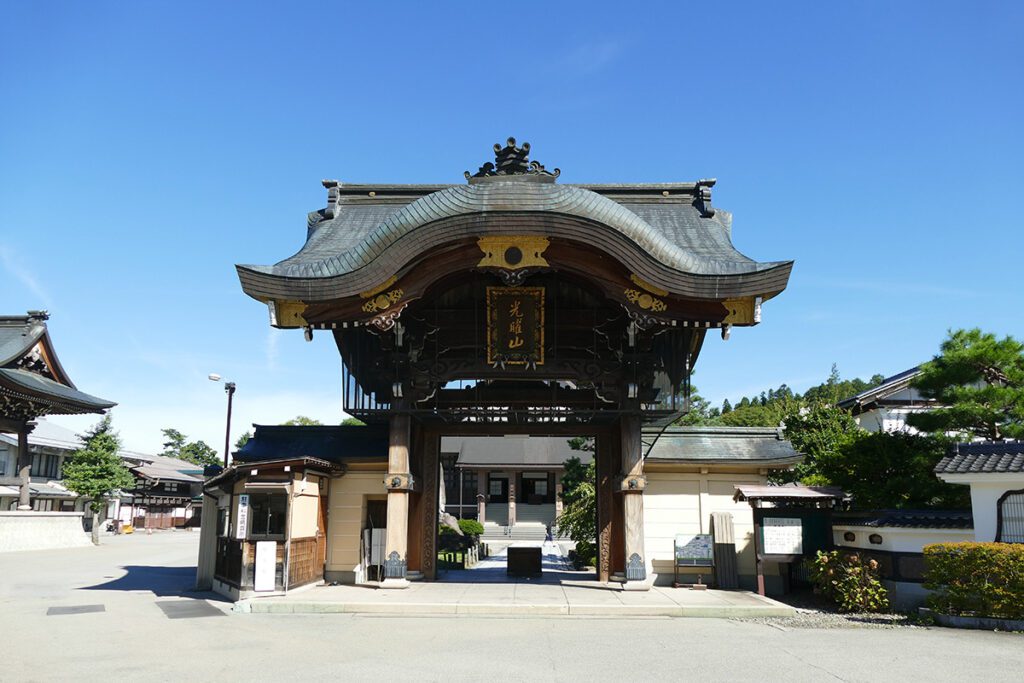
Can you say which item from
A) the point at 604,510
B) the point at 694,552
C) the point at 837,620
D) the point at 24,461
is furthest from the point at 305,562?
the point at 24,461

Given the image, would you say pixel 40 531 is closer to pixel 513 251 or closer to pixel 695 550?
pixel 513 251

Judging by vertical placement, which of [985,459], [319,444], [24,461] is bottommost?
[985,459]

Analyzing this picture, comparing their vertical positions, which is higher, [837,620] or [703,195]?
[703,195]

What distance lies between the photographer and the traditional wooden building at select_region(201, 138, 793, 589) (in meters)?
14.3

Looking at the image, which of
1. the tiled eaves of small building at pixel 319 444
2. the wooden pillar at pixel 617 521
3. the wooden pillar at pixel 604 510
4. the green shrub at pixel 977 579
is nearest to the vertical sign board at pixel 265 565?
the tiled eaves of small building at pixel 319 444

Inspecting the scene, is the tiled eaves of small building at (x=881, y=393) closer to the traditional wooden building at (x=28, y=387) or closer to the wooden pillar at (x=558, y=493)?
the wooden pillar at (x=558, y=493)

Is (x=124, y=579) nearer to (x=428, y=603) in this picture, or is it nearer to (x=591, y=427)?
(x=428, y=603)

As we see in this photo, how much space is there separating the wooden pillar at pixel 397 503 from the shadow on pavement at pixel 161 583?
3608 millimetres

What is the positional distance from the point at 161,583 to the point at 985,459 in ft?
63.4

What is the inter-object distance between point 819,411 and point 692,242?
11841 mm

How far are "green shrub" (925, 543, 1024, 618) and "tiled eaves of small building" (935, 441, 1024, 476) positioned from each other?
55.6 inches

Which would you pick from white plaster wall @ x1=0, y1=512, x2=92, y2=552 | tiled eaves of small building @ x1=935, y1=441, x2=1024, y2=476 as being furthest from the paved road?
white plaster wall @ x1=0, y1=512, x2=92, y2=552

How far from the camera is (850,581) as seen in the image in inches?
526

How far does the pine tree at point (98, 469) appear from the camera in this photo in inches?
1558
